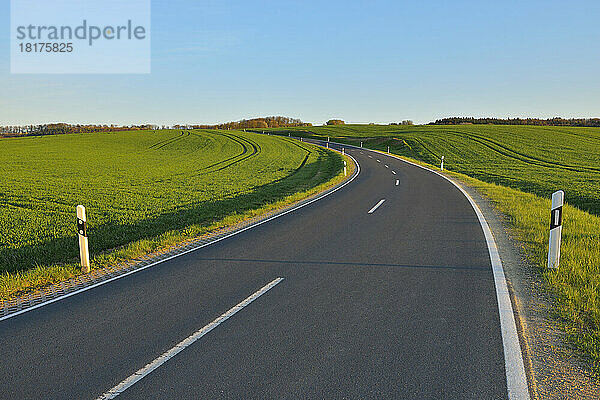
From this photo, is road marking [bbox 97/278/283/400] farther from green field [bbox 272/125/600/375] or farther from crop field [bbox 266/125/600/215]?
crop field [bbox 266/125/600/215]

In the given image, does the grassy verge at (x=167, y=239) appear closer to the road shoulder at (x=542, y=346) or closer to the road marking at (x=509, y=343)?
the road marking at (x=509, y=343)

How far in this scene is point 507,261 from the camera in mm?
7062

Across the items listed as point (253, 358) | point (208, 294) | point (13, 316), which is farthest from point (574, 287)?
point (13, 316)

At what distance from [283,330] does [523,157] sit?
4525 cm

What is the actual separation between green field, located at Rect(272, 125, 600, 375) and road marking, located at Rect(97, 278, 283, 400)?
3.63 m

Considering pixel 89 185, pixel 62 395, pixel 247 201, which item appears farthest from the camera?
pixel 89 185

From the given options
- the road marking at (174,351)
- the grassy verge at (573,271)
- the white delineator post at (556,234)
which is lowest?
the road marking at (174,351)

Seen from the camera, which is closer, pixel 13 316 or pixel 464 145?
pixel 13 316

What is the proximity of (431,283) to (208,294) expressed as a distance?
3.18 meters

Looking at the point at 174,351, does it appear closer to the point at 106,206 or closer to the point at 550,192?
the point at 106,206

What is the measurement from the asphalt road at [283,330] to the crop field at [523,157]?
13.1m

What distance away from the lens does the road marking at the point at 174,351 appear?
352cm

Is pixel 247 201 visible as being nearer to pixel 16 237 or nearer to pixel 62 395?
pixel 16 237

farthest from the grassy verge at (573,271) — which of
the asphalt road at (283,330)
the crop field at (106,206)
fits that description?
the crop field at (106,206)
